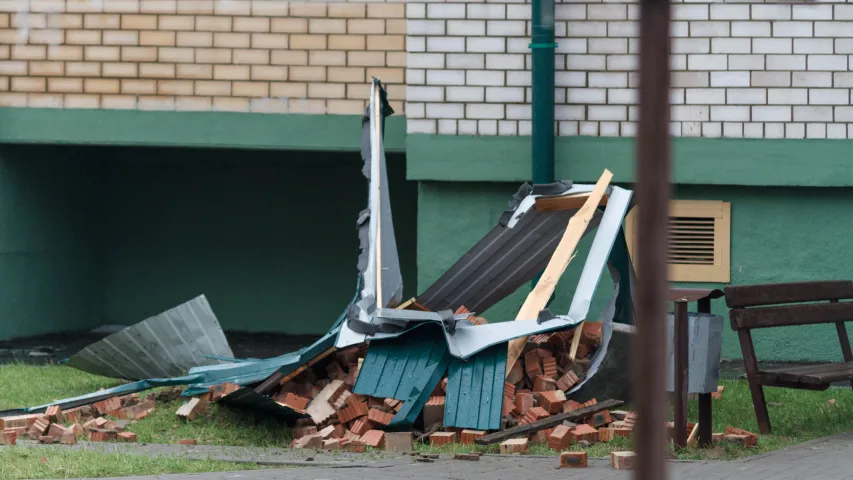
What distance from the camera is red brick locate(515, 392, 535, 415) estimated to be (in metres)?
Result: 7.84

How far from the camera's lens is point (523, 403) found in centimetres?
784

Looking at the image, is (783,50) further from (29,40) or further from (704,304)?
(29,40)

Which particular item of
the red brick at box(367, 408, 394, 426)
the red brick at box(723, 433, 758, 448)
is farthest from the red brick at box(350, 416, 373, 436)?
the red brick at box(723, 433, 758, 448)

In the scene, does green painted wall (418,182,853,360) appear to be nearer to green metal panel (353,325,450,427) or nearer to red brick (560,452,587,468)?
green metal panel (353,325,450,427)

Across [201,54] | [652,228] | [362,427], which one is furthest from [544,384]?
[201,54]

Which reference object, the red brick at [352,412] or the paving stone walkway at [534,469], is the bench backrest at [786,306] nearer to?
the paving stone walkway at [534,469]

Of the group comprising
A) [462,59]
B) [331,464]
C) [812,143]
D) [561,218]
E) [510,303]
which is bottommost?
[331,464]

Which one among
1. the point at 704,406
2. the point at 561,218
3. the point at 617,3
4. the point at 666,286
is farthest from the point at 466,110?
the point at 666,286

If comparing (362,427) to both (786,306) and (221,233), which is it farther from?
(221,233)

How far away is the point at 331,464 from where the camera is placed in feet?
21.9

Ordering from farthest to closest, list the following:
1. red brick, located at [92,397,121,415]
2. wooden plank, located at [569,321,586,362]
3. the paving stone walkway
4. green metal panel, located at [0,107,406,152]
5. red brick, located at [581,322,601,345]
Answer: green metal panel, located at [0,107,406,152] → red brick, located at [581,322,601,345] → red brick, located at [92,397,121,415] → wooden plank, located at [569,321,586,362] → the paving stone walkway

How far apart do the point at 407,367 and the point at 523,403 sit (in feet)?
2.72

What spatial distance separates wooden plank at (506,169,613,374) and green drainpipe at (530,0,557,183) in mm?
2659

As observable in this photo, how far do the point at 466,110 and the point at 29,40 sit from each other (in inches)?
198
